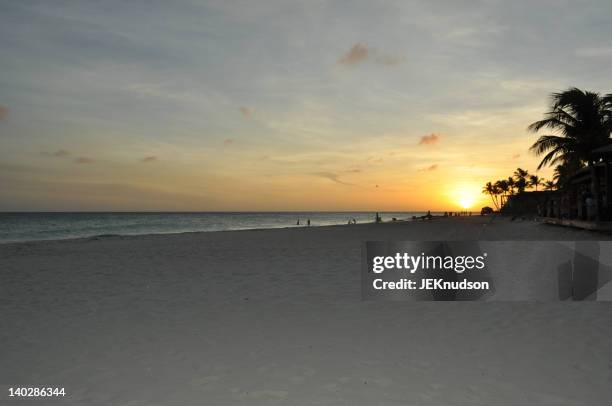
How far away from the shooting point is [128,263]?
46.3ft

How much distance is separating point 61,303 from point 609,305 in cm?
948

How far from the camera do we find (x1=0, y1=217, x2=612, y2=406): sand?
437 cm

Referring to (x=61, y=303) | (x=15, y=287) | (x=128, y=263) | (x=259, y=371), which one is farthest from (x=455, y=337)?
(x=128, y=263)

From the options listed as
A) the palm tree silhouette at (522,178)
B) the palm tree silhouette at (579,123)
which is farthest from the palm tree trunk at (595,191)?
the palm tree silhouette at (522,178)

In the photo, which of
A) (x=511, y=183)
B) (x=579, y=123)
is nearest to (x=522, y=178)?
(x=511, y=183)

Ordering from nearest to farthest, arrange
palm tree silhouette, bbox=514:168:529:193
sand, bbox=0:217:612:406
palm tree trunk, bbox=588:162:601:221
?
1. sand, bbox=0:217:612:406
2. palm tree trunk, bbox=588:162:601:221
3. palm tree silhouette, bbox=514:168:529:193

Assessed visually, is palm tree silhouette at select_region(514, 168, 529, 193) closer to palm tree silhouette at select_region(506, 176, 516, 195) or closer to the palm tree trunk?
palm tree silhouette at select_region(506, 176, 516, 195)

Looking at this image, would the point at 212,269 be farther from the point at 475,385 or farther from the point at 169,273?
the point at 475,385

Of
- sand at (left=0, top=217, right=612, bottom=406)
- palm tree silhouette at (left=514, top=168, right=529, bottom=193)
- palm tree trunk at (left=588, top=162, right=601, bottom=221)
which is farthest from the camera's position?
palm tree silhouette at (left=514, top=168, right=529, bottom=193)

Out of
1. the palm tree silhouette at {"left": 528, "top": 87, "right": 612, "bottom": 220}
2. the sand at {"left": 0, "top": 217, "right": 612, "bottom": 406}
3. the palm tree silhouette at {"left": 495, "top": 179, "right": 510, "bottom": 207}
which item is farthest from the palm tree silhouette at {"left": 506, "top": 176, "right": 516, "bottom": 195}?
the sand at {"left": 0, "top": 217, "right": 612, "bottom": 406}

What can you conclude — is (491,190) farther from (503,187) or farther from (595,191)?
(595,191)

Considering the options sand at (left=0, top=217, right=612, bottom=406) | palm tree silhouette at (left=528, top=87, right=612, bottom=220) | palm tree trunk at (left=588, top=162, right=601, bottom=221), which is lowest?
sand at (left=0, top=217, right=612, bottom=406)

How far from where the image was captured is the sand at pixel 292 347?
4.37m

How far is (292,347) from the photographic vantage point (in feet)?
18.7
